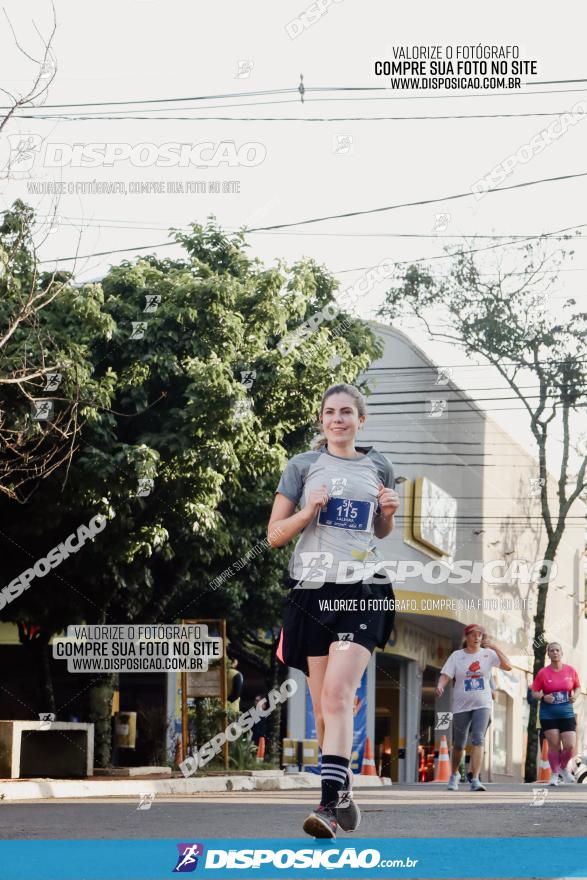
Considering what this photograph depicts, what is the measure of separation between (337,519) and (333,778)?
1042 mm

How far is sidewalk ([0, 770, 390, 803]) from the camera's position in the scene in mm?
Answer: 12773

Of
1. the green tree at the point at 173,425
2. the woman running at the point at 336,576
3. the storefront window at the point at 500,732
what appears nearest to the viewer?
the woman running at the point at 336,576

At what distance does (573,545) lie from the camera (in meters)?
55.4

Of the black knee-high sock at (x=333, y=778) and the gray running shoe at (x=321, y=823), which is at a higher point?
the black knee-high sock at (x=333, y=778)

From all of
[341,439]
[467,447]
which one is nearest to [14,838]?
[341,439]

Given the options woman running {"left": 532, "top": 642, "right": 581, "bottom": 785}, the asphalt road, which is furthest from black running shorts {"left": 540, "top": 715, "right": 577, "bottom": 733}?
the asphalt road

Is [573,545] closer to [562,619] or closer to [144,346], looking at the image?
[562,619]

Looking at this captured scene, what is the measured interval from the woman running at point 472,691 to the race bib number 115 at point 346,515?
8258 mm

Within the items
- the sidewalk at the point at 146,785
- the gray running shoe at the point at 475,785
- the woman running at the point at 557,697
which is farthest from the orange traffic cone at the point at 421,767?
the gray running shoe at the point at 475,785

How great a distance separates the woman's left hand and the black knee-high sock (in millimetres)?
1029

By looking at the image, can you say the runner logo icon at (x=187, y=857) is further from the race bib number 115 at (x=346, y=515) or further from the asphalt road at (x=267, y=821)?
the race bib number 115 at (x=346, y=515)

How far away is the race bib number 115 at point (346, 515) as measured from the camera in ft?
18.7

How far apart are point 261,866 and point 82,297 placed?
12.6 meters

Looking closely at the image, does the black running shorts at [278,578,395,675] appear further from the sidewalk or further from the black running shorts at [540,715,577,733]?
the black running shorts at [540,715,577,733]
